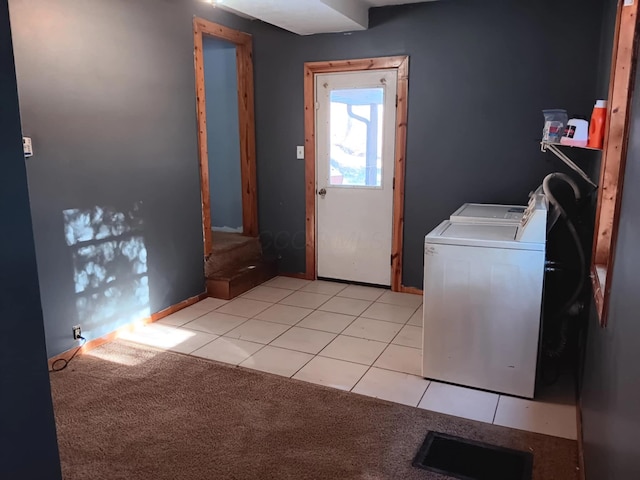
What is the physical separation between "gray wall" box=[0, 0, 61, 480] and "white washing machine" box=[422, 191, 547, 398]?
1980mm

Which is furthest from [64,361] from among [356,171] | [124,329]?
[356,171]

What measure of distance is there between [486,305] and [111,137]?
253 cm

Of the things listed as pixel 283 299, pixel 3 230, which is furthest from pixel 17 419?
pixel 283 299

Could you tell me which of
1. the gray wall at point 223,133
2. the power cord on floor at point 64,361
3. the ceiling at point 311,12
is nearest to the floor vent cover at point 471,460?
the power cord on floor at point 64,361

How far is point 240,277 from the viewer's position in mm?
4434

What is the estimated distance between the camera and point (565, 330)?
287cm

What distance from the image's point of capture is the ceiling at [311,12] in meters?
3.42

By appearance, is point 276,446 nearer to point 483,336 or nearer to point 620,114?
point 483,336

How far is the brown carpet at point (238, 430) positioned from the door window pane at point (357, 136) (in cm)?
219

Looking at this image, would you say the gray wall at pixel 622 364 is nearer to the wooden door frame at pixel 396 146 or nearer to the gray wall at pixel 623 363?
the gray wall at pixel 623 363

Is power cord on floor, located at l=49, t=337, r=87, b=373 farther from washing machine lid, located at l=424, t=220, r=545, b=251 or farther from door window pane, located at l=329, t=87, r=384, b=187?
door window pane, located at l=329, t=87, r=384, b=187

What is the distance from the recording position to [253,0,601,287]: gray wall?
3.63m

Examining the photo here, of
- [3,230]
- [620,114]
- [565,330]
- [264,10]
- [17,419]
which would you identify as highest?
[264,10]

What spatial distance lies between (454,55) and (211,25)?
196 centimetres
